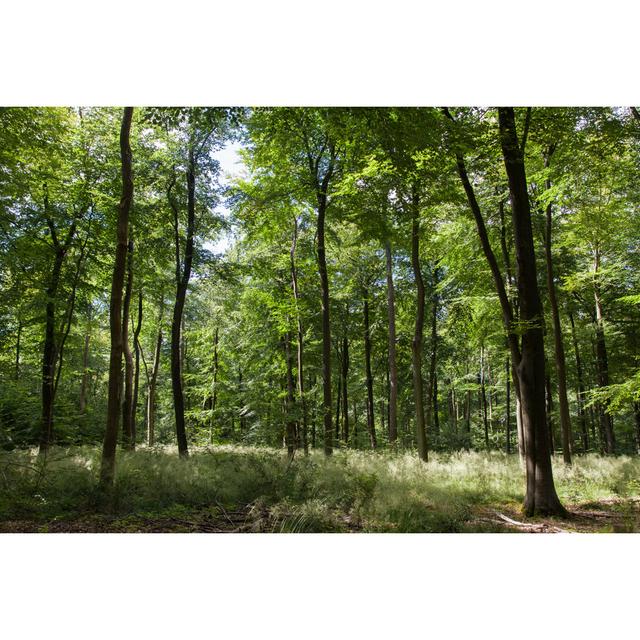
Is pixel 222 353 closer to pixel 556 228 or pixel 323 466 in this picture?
pixel 323 466

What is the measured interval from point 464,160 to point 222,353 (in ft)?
46.7

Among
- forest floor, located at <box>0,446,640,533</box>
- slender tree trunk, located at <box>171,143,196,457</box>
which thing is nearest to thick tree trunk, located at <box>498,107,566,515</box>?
forest floor, located at <box>0,446,640,533</box>

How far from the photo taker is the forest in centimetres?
567

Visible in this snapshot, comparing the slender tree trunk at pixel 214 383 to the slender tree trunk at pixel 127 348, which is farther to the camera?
the slender tree trunk at pixel 214 383

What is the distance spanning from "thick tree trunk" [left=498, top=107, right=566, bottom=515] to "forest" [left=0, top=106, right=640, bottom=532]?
0.10ft

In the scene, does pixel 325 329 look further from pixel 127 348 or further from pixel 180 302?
pixel 127 348

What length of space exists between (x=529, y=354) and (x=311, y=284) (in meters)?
9.77

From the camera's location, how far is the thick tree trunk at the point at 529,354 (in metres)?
5.68

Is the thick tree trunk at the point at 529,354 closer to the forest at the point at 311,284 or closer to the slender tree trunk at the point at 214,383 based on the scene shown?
the forest at the point at 311,284

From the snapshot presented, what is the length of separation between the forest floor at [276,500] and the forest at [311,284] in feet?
0.14

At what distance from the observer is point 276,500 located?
19.5 ft

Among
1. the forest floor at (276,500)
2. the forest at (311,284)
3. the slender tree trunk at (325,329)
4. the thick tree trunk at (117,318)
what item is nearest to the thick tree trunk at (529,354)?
the forest at (311,284)

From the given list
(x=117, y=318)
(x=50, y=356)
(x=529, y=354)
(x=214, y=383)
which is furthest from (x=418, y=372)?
(x=214, y=383)

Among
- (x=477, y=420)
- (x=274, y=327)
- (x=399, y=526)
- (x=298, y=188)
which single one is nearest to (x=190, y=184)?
(x=298, y=188)
